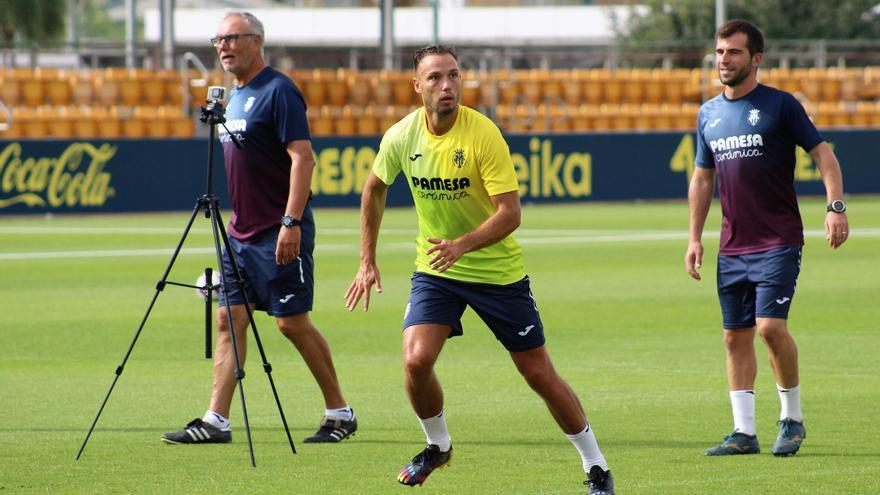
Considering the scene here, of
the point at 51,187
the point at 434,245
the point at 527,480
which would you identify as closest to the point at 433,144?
the point at 434,245

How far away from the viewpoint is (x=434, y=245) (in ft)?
23.3

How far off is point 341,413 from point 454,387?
6.52 ft

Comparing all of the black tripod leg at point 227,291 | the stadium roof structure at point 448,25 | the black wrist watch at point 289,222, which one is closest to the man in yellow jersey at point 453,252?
the black tripod leg at point 227,291

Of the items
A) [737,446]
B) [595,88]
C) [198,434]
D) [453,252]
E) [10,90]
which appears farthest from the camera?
[595,88]

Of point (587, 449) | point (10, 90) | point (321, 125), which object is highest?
point (10, 90)

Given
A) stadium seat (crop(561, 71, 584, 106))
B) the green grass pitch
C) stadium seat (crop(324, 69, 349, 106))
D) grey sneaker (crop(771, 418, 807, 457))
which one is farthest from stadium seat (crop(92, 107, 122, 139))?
grey sneaker (crop(771, 418, 807, 457))

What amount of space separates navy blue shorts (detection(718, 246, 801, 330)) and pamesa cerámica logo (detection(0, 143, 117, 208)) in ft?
71.9

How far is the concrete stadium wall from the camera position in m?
29.0

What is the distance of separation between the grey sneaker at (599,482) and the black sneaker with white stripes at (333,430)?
2.16 meters

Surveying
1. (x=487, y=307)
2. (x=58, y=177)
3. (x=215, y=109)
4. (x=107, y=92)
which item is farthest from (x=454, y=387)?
(x=107, y=92)

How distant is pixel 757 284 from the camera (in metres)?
8.45

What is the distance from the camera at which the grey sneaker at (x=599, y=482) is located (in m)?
7.00

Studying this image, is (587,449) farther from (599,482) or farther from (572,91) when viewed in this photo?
(572,91)

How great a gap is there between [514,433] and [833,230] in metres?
2.08
